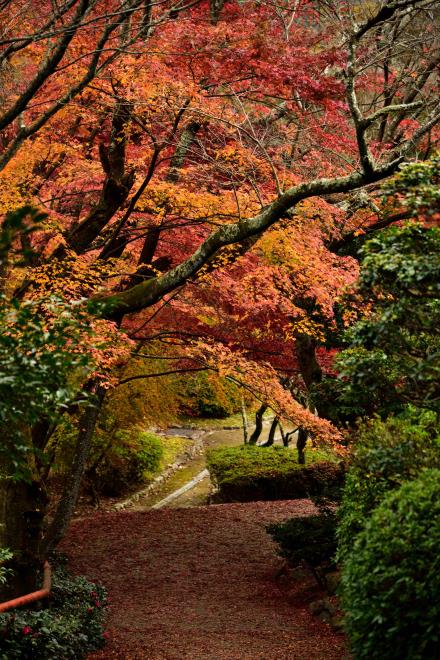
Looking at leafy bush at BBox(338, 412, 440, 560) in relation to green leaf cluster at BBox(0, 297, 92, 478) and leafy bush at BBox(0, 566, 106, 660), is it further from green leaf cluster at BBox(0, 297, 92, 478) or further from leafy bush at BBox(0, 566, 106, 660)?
leafy bush at BBox(0, 566, 106, 660)

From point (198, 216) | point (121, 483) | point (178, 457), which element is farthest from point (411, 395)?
point (178, 457)

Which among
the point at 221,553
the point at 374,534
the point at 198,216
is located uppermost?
the point at 198,216

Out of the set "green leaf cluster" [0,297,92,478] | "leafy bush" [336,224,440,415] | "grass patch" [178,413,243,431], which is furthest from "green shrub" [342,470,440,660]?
"grass patch" [178,413,243,431]

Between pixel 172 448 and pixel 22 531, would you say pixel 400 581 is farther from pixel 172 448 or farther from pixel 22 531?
pixel 172 448

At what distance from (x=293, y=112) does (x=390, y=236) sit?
276 inches

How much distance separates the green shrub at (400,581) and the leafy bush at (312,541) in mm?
5073

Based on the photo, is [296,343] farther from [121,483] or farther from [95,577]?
[121,483]

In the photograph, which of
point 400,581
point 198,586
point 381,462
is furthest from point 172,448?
point 400,581

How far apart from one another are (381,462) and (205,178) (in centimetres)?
608

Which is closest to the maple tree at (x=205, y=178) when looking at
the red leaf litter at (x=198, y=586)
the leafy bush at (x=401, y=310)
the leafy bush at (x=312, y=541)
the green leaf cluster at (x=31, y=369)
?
the leafy bush at (x=312, y=541)

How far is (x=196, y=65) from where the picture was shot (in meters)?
10.1

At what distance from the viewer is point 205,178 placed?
33.2 ft

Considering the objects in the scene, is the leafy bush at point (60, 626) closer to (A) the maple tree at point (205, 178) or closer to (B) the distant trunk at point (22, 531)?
(B) the distant trunk at point (22, 531)

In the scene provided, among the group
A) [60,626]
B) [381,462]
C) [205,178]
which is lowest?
[60,626]
